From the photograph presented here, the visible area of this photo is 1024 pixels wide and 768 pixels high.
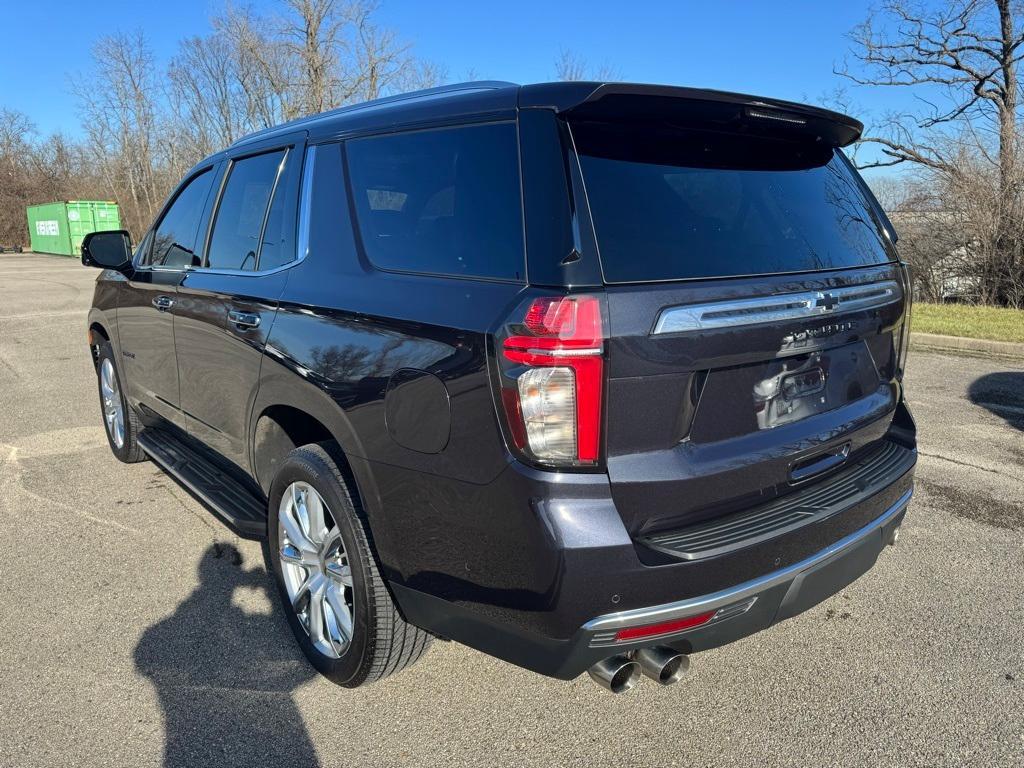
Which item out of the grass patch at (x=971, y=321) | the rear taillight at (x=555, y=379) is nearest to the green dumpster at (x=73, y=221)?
the grass patch at (x=971, y=321)

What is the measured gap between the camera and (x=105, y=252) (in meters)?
4.65

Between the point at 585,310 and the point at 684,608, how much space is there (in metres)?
0.84

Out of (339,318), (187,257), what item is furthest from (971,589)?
(187,257)

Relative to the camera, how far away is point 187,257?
3.89 metres

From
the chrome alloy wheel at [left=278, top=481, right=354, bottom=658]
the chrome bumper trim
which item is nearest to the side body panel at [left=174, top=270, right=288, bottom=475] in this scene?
the chrome alloy wheel at [left=278, top=481, right=354, bottom=658]

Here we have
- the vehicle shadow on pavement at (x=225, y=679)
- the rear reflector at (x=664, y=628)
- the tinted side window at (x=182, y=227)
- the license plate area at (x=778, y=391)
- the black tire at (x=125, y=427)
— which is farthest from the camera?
the black tire at (x=125, y=427)

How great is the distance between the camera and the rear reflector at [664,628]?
201 centimetres

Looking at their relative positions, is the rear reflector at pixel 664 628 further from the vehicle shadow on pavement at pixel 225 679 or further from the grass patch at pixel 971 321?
the grass patch at pixel 971 321

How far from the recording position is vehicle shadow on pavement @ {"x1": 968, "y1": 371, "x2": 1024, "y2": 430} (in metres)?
6.27

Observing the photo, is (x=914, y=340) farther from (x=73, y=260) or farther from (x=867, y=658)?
(x=73, y=260)

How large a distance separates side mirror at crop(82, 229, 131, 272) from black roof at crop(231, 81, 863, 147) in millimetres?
2417

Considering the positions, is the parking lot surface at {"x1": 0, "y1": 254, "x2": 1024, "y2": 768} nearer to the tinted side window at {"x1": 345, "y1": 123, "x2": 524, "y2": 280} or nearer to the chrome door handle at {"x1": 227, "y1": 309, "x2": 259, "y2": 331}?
the chrome door handle at {"x1": 227, "y1": 309, "x2": 259, "y2": 331}

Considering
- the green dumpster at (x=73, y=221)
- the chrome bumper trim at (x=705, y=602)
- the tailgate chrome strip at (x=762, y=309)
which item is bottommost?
the chrome bumper trim at (x=705, y=602)

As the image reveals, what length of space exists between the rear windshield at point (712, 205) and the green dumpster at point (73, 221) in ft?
124
